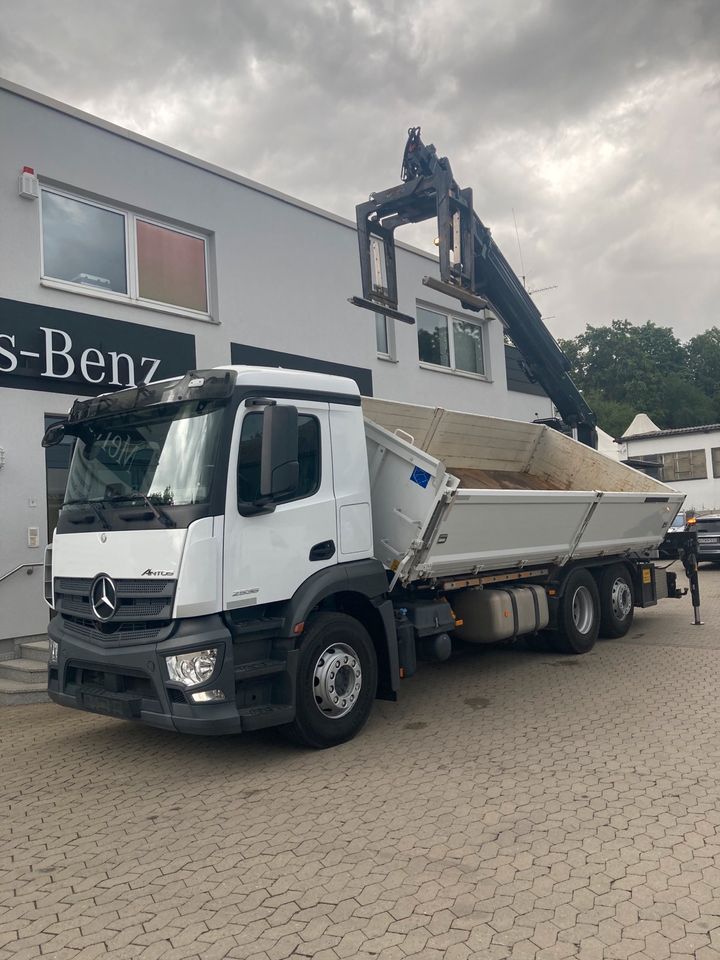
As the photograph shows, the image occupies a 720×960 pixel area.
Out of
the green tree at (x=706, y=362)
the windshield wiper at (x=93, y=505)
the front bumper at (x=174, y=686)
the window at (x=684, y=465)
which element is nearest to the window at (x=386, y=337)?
the windshield wiper at (x=93, y=505)

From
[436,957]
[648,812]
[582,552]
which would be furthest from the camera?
[582,552]

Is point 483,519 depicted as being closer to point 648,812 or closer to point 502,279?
point 648,812

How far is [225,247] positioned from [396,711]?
24.4 feet

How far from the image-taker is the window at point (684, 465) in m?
33.9

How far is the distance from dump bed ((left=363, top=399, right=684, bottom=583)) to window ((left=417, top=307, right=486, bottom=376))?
5.30 m

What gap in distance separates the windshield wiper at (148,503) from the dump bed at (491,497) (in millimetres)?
2064

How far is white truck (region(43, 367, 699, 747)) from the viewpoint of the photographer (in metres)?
5.03

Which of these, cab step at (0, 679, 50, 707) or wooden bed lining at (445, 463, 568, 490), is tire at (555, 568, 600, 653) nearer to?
wooden bed lining at (445, 463, 568, 490)

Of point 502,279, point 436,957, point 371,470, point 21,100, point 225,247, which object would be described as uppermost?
point 21,100

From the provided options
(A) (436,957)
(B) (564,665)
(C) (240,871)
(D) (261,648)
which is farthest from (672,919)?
(B) (564,665)

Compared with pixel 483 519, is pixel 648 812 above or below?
below

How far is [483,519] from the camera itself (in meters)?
7.03

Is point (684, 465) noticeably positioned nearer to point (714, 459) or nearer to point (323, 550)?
point (714, 459)

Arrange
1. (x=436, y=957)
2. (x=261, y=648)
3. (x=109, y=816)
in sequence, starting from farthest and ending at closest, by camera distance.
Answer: (x=261, y=648)
(x=109, y=816)
(x=436, y=957)
